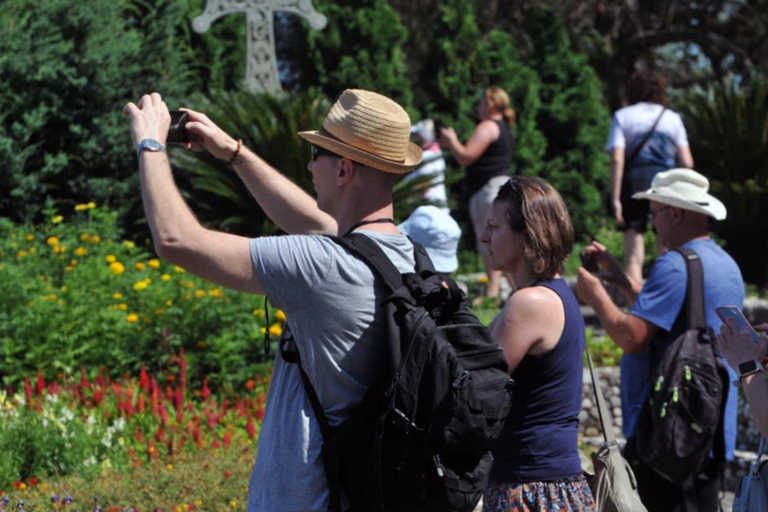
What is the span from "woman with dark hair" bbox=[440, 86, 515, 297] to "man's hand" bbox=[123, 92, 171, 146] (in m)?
5.81

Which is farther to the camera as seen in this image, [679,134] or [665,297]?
[679,134]

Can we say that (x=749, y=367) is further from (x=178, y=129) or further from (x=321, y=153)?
(x=178, y=129)

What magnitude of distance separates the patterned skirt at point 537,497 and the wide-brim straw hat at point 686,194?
1.43m

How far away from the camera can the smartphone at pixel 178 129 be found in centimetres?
257

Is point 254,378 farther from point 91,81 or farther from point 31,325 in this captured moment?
point 91,81

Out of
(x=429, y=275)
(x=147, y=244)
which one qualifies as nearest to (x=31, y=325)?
(x=147, y=244)

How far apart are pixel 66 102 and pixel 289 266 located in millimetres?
6829

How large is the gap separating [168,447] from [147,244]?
340 cm

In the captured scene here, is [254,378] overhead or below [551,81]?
below

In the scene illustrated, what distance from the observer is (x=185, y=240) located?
2205 mm

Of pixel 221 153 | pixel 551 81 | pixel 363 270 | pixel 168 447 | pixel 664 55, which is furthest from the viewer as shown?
pixel 664 55

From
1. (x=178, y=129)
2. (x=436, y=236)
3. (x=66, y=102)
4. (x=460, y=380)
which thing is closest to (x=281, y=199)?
(x=178, y=129)

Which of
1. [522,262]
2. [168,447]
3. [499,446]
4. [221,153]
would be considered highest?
[221,153]

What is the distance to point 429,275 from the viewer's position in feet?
7.99
